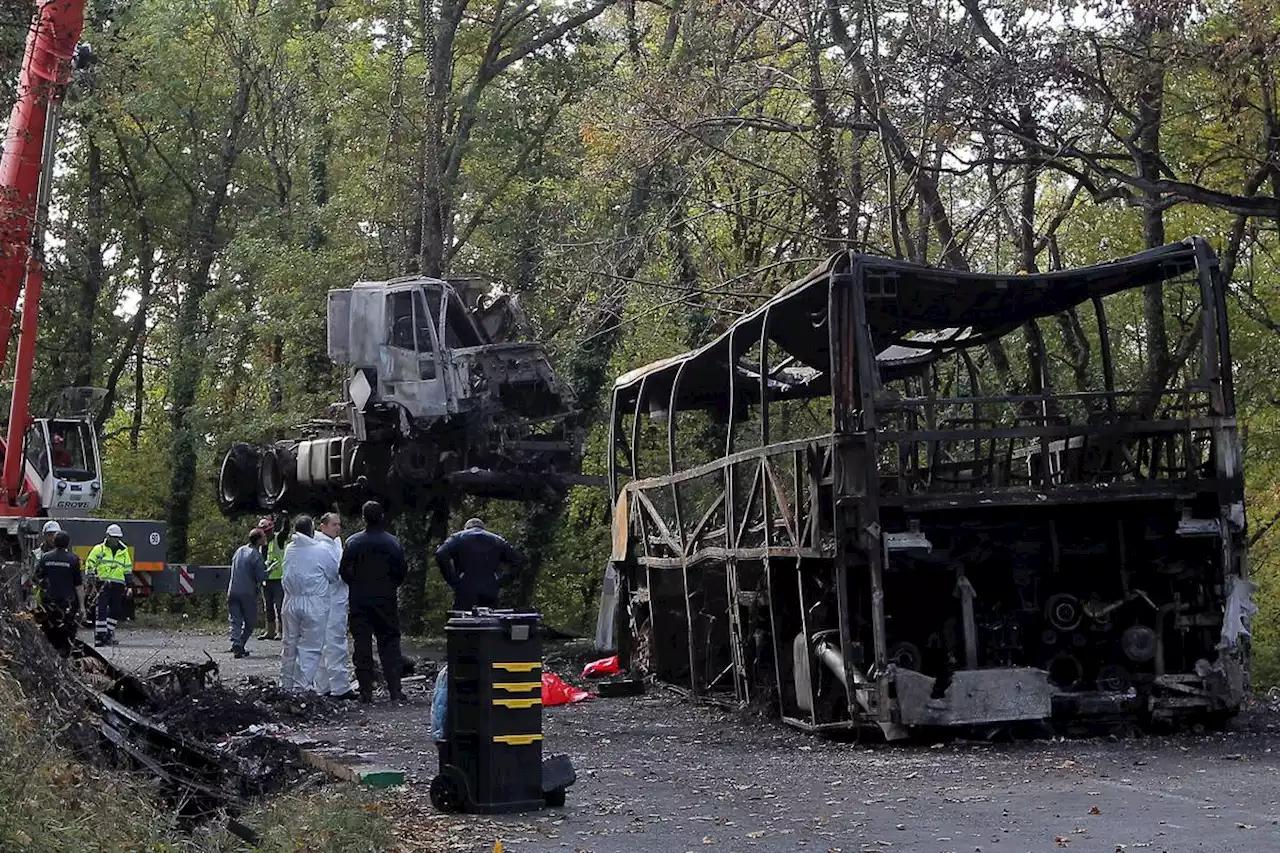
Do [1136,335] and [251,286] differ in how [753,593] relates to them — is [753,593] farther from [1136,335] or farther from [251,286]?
[251,286]

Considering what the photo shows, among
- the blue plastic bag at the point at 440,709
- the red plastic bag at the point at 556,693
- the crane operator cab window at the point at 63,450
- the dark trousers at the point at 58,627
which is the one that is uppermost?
the crane operator cab window at the point at 63,450

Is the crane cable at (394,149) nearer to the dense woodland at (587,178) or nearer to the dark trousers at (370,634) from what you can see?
the dense woodland at (587,178)

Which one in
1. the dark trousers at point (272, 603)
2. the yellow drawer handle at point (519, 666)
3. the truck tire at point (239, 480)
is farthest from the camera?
the truck tire at point (239, 480)

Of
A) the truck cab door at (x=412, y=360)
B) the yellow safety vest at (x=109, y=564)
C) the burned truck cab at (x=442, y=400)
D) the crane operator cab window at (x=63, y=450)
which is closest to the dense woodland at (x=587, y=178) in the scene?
the burned truck cab at (x=442, y=400)

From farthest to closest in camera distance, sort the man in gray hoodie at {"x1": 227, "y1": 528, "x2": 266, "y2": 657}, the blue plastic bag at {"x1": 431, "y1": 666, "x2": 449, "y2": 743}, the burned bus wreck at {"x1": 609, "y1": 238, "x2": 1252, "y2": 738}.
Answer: the man in gray hoodie at {"x1": 227, "y1": 528, "x2": 266, "y2": 657}, the burned bus wreck at {"x1": 609, "y1": 238, "x2": 1252, "y2": 738}, the blue plastic bag at {"x1": 431, "y1": 666, "x2": 449, "y2": 743}

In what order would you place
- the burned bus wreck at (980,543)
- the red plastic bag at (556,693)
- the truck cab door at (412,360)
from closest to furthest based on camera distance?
the burned bus wreck at (980,543) < the red plastic bag at (556,693) < the truck cab door at (412,360)

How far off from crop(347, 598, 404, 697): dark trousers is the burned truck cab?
A: 7.83m

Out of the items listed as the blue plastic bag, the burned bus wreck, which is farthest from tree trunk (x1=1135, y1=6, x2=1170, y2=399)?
the blue plastic bag

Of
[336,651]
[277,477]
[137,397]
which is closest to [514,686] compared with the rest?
[336,651]

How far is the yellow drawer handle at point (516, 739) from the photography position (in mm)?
8602

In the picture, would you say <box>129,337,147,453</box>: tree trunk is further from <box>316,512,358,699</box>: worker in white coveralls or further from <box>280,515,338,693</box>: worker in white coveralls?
<box>316,512,358,699</box>: worker in white coveralls

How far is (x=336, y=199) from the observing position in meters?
31.9

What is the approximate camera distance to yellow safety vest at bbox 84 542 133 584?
22.0 metres

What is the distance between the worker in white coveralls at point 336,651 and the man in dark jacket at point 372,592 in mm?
221
